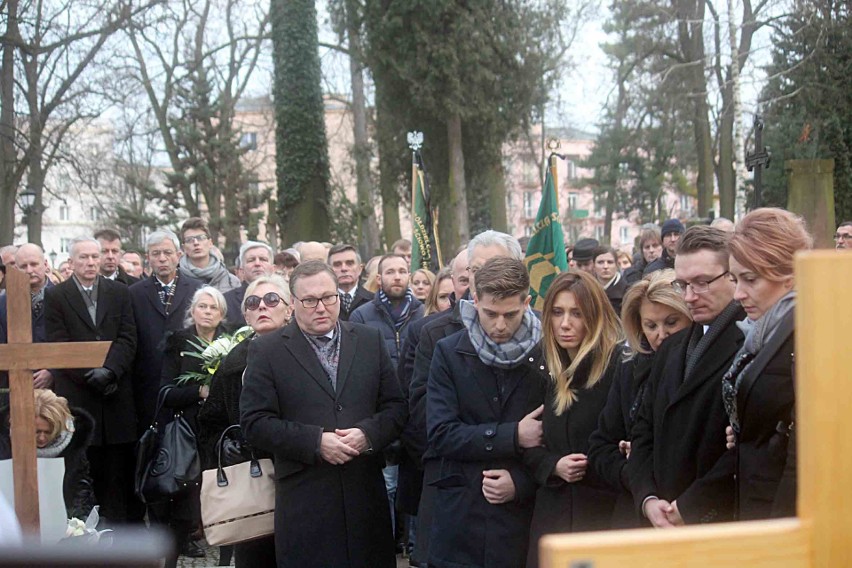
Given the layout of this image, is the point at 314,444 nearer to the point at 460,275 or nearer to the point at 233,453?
the point at 233,453

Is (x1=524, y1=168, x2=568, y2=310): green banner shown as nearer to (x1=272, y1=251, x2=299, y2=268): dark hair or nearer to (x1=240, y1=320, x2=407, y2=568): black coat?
(x1=240, y1=320, x2=407, y2=568): black coat

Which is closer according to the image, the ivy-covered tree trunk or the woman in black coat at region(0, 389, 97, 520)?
the woman in black coat at region(0, 389, 97, 520)

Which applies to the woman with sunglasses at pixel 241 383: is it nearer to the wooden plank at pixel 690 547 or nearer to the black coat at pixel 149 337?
the black coat at pixel 149 337

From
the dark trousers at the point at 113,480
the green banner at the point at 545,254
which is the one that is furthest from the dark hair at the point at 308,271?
the dark trousers at the point at 113,480

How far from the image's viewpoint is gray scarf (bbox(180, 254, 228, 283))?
798cm

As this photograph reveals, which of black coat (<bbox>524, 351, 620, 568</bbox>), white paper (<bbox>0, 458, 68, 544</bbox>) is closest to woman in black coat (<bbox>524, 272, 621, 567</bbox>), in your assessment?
black coat (<bbox>524, 351, 620, 568</bbox>)

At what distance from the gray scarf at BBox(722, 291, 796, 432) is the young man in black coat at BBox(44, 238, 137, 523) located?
515cm

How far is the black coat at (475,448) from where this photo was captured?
172 inches

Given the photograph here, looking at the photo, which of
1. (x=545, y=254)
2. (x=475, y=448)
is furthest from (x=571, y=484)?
(x=545, y=254)

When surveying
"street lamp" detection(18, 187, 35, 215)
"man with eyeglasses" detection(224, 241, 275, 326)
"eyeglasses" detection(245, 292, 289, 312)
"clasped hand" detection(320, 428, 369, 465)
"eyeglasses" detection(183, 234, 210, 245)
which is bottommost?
"clasped hand" detection(320, 428, 369, 465)

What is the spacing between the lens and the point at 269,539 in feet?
17.3

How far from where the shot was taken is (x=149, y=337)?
7.41 metres

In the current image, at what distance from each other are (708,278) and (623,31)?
93.0ft

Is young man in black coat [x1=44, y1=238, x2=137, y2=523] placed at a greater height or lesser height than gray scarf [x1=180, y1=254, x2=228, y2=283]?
lesser
